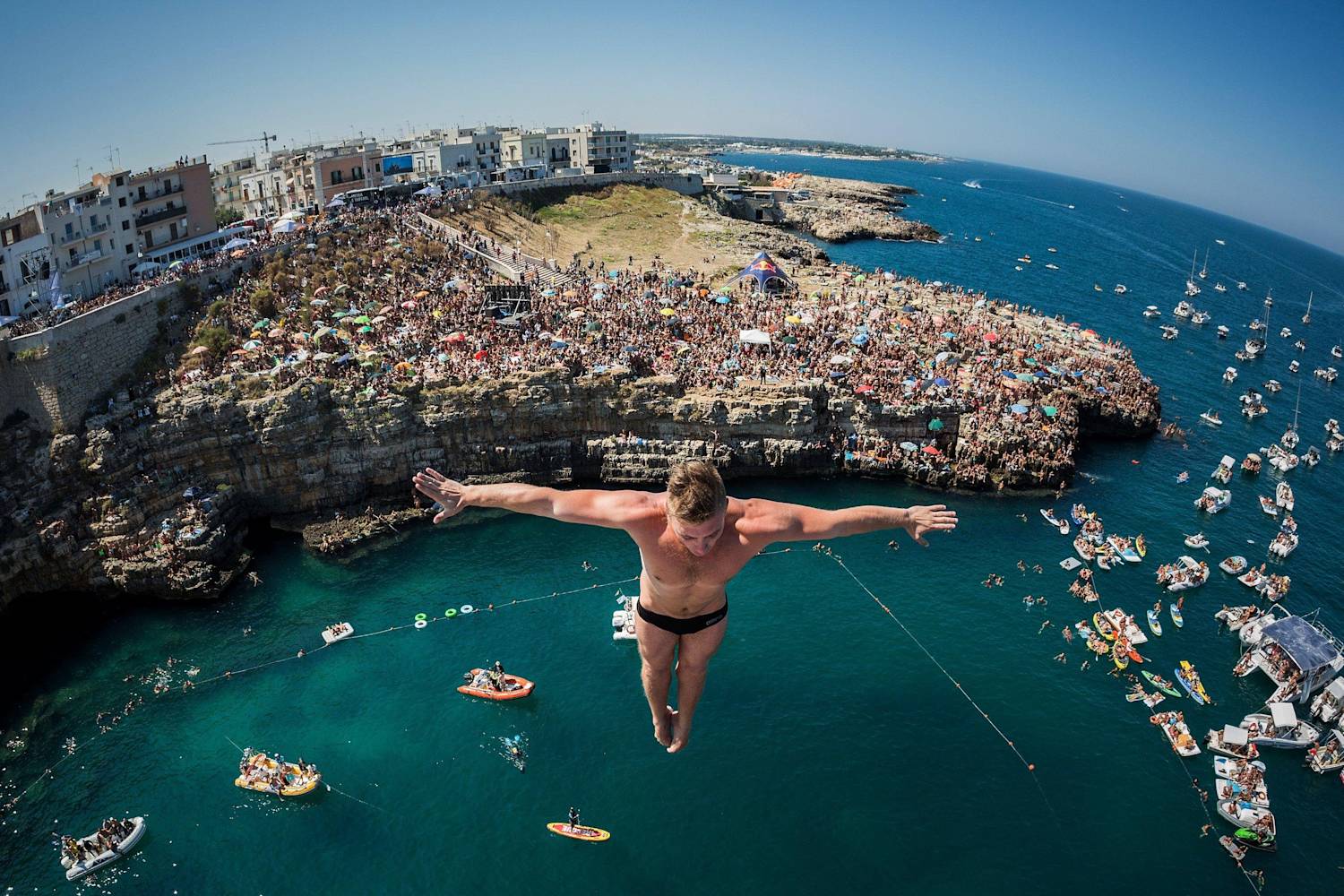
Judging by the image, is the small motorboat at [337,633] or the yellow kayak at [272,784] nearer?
the yellow kayak at [272,784]

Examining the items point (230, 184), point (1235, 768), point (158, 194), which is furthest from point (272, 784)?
point (230, 184)

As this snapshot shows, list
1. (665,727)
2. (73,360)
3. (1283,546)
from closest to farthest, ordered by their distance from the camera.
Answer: (665,727), (73,360), (1283,546)

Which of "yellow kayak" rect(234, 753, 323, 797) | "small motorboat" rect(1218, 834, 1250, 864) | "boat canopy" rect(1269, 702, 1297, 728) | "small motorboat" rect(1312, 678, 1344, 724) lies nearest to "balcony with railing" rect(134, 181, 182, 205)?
"yellow kayak" rect(234, 753, 323, 797)

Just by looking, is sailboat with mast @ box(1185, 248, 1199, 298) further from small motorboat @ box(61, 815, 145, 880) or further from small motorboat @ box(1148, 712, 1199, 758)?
small motorboat @ box(61, 815, 145, 880)

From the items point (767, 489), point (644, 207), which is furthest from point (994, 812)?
point (644, 207)

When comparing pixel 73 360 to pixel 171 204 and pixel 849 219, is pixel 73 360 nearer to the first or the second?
pixel 171 204

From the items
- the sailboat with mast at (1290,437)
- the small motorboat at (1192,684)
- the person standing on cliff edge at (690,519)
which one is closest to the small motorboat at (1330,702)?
the small motorboat at (1192,684)

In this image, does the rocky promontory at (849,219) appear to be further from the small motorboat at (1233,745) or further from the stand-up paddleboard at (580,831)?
the stand-up paddleboard at (580,831)
